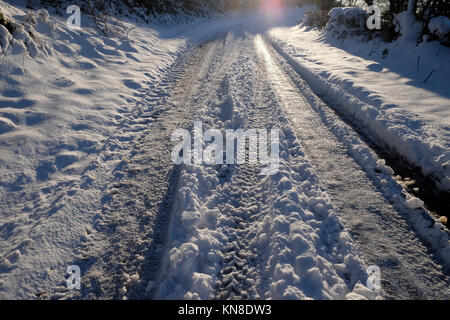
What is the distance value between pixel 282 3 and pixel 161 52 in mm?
36134

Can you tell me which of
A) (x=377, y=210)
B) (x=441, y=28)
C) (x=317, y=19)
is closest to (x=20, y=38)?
(x=377, y=210)

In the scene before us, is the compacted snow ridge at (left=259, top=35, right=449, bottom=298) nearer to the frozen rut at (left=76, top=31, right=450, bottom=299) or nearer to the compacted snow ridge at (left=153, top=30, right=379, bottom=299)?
the frozen rut at (left=76, top=31, right=450, bottom=299)

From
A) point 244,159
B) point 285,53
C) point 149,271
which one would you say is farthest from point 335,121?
point 285,53

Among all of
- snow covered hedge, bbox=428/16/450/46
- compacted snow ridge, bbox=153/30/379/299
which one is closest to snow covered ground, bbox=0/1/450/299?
compacted snow ridge, bbox=153/30/379/299

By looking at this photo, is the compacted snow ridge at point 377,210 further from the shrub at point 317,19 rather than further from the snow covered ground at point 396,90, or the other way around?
the shrub at point 317,19

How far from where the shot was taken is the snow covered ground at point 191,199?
100 inches

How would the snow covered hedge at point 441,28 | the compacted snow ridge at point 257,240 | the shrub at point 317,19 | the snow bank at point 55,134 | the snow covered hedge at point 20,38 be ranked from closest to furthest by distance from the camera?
1. the compacted snow ridge at point 257,240
2. the snow bank at point 55,134
3. the snow covered hedge at point 20,38
4. the snow covered hedge at point 441,28
5. the shrub at point 317,19

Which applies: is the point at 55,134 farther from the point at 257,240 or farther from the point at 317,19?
the point at 317,19

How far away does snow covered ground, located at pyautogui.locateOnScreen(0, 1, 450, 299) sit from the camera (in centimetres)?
255

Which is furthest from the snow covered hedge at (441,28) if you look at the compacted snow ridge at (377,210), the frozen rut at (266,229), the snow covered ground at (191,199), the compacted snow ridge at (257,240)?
the compacted snow ridge at (257,240)

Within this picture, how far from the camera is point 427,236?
9.61 ft

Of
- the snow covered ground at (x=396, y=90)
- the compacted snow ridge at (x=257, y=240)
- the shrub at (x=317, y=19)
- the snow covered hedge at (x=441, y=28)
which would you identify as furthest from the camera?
the shrub at (x=317, y=19)

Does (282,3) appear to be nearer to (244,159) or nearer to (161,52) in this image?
(161,52)
